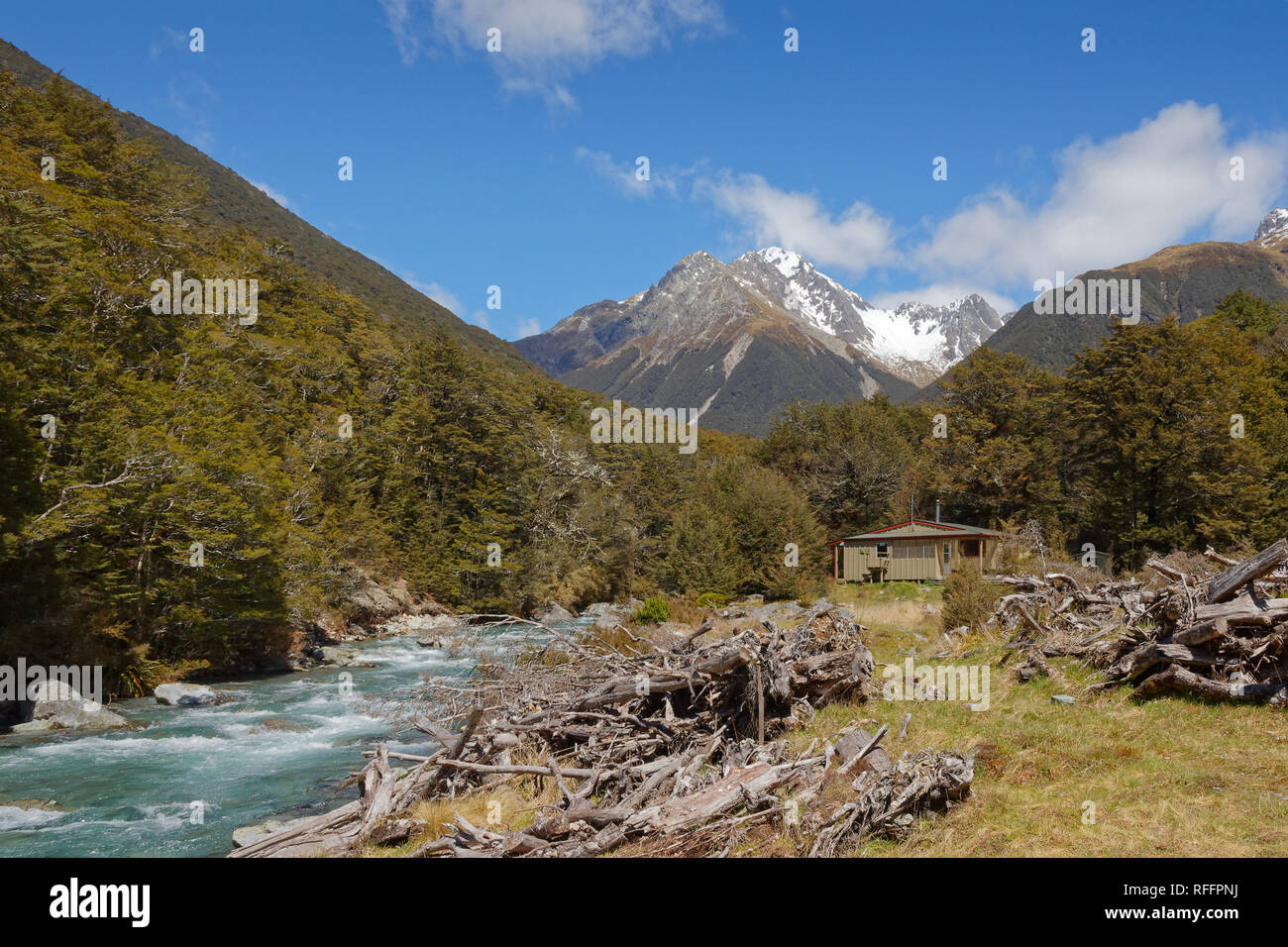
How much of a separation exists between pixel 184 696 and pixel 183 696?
0.03 metres

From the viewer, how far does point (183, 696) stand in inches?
810

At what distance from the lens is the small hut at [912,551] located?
4228cm

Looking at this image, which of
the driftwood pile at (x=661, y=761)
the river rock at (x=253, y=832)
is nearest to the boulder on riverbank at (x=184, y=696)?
the river rock at (x=253, y=832)

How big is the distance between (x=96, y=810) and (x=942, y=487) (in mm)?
50976

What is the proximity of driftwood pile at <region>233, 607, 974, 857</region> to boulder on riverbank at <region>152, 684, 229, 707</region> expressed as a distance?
12.7 m

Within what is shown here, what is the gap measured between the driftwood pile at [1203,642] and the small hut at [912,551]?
29.8 meters

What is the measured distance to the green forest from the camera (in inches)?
797

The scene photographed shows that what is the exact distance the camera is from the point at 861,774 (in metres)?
7.82

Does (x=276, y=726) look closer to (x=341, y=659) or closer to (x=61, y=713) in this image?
(x=61, y=713)

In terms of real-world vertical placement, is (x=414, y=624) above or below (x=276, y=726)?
below

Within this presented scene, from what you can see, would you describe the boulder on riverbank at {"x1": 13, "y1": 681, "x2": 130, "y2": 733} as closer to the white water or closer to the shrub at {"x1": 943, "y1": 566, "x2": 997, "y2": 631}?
the white water

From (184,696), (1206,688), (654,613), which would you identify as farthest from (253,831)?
(654,613)
